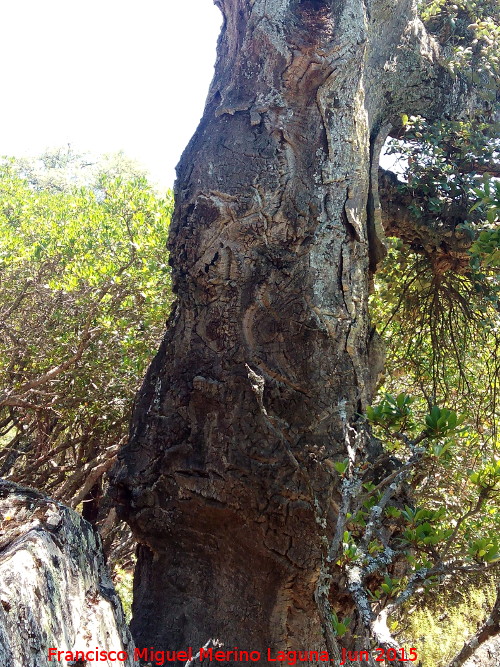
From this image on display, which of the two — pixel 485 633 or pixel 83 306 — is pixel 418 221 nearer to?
pixel 485 633

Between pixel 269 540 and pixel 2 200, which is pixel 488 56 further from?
pixel 2 200

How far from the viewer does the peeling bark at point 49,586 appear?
52.6 inches

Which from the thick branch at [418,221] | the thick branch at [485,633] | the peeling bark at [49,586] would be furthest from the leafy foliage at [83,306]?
the thick branch at [485,633]

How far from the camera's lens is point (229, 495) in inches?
97.5

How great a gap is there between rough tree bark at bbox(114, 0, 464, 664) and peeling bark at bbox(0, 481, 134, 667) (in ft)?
2.43

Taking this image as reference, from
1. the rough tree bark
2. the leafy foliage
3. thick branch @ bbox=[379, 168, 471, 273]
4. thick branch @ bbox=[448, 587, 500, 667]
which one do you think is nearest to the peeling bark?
the rough tree bark

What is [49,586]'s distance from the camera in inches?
59.5

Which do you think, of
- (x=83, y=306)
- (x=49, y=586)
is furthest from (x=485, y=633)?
(x=83, y=306)

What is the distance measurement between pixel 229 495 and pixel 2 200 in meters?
5.15

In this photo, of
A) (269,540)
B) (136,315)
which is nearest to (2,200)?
(136,315)

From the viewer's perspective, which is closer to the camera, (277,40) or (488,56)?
(277,40)

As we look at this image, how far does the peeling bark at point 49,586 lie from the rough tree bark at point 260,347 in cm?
74

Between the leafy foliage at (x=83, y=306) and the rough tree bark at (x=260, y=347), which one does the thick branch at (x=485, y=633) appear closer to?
the rough tree bark at (x=260, y=347)

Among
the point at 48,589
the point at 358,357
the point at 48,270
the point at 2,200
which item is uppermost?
the point at 2,200
